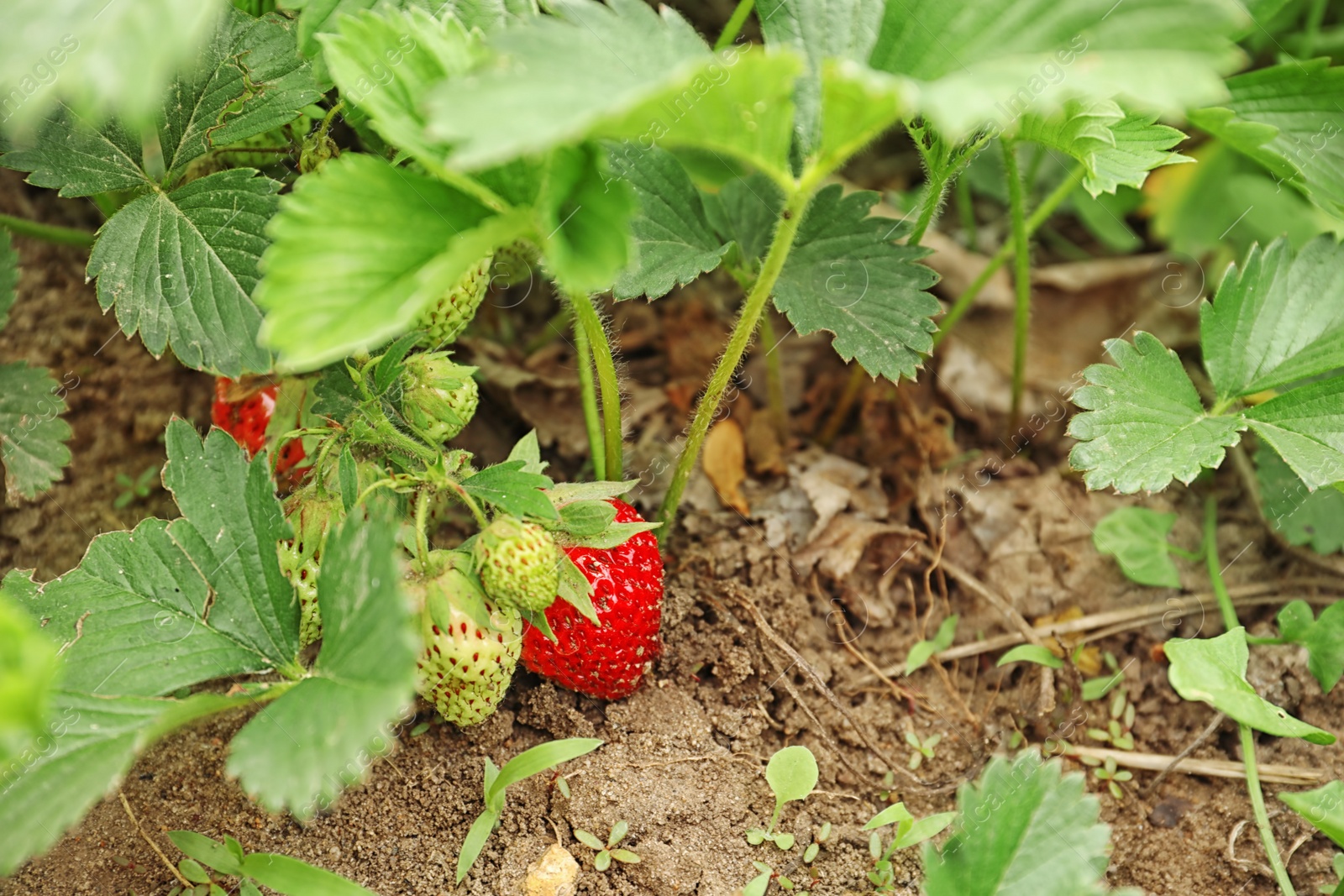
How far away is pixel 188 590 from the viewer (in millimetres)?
1081

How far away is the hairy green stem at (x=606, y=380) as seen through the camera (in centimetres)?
115

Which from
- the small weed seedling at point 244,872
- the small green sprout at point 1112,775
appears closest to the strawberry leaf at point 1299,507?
the small green sprout at point 1112,775

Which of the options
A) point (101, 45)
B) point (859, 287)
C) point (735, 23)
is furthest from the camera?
point (735, 23)

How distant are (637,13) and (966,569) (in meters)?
1.12

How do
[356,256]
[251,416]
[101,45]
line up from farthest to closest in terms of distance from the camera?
[251,416] → [356,256] → [101,45]

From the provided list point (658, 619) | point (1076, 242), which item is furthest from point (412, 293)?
point (1076, 242)

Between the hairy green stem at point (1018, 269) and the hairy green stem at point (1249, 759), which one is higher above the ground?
the hairy green stem at point (1018, 269)

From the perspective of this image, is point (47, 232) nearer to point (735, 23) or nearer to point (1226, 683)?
point (735, 23)

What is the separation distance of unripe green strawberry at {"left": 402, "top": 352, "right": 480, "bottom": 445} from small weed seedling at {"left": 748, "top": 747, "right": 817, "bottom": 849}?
60 centimetres

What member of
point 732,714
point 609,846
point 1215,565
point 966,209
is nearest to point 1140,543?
point 1215,565

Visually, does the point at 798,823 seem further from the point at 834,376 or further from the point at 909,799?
the point at 834,376

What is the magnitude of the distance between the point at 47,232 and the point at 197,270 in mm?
501

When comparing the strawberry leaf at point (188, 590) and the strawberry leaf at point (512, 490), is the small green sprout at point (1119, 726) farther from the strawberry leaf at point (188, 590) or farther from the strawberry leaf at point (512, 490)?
the strawberry leaf at point (188, 590)

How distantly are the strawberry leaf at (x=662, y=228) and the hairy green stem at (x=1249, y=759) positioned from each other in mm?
882
